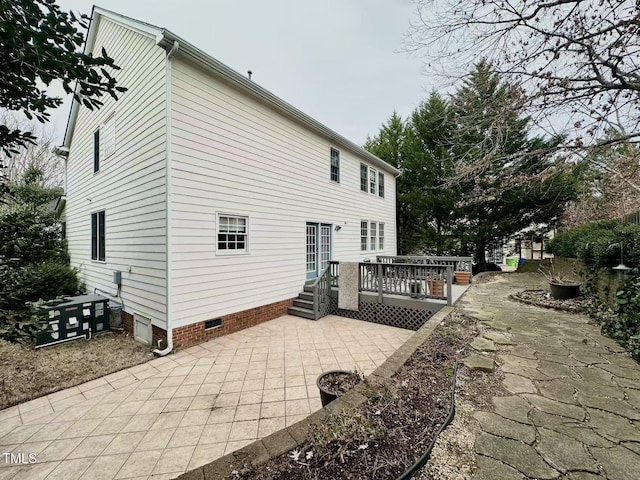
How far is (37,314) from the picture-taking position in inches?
84.7

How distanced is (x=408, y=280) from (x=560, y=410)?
169 inches

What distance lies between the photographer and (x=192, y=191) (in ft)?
17.2

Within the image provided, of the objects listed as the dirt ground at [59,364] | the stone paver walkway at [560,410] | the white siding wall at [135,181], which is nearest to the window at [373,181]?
the stone paver walkway at [560,410]

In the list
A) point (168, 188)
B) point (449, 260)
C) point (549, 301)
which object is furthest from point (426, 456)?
point (449, 260)

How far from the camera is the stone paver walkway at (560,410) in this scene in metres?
1.82

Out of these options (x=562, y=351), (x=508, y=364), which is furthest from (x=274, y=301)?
(x=562, y=351)

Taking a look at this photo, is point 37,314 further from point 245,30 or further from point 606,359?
point 245,30

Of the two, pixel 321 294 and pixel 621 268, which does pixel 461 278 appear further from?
pixel 321 294

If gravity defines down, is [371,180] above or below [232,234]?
above

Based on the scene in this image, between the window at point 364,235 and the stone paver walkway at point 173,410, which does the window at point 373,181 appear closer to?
the window at point 364,235

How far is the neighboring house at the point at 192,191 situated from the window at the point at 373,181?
3.31m

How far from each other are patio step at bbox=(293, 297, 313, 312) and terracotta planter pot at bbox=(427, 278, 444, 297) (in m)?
3.02

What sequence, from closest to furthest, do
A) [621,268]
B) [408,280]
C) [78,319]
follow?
[621,268], [78,319], [408,280]

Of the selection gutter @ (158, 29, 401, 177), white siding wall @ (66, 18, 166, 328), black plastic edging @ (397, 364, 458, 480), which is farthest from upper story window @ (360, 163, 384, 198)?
black plastic edging @ (397, 364, 458, 480)
